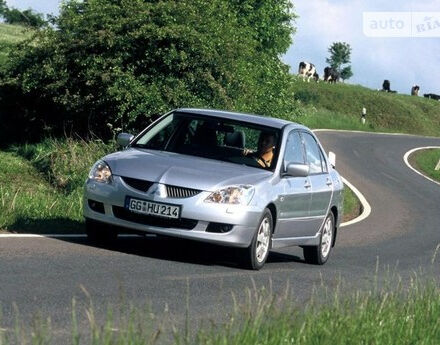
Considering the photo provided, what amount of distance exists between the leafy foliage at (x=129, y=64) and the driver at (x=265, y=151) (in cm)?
1634

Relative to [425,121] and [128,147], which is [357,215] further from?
[425,121]

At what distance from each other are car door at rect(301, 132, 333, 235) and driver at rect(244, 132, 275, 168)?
0.92 metres

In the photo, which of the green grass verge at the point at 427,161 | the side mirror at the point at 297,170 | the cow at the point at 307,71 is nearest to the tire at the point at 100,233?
the side mirror at the point at 297,170

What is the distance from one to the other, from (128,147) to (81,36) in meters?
18.6

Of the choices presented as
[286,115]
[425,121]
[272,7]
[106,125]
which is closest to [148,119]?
[106,125]

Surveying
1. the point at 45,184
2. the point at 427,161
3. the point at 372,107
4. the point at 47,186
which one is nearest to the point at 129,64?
the point at 45,184

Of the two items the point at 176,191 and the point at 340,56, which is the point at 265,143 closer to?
the point at 176,191

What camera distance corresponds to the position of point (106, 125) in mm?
32656

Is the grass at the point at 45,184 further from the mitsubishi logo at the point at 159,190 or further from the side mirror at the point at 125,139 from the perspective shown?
the mitsubishi logo at the point at 159,190

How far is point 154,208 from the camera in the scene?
12.9 metres

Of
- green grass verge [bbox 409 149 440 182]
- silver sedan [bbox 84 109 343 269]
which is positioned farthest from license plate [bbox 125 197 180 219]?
green grass verge [bbox 409 149 440 182]

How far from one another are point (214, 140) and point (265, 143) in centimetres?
58

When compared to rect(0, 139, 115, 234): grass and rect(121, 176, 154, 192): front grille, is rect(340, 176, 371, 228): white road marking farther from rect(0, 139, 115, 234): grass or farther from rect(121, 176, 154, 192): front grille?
rect(121, 176, 154, 192): front grille

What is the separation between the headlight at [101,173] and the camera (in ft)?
43.9
